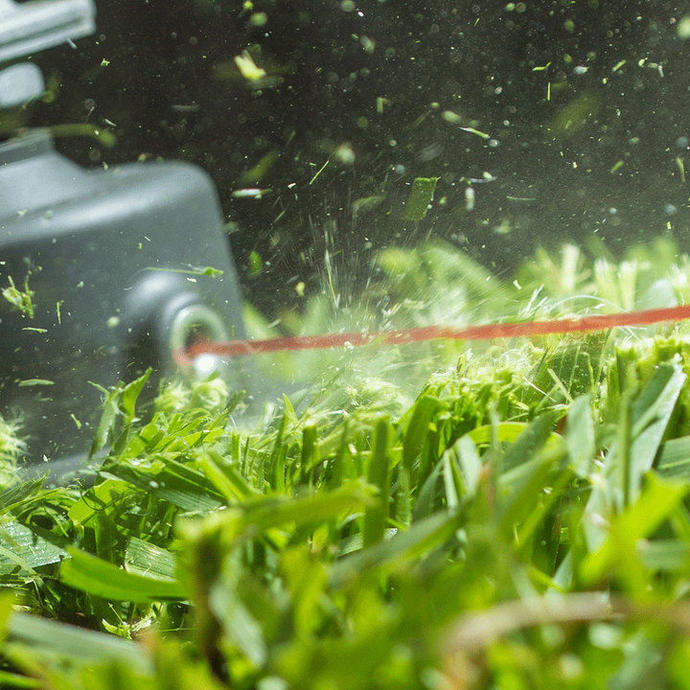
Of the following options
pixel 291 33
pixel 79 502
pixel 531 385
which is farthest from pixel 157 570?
pixel 291 33

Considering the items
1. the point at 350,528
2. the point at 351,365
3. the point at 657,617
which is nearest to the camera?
the point at 657,617

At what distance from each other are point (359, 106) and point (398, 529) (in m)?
0.32

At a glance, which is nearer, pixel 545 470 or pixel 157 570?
pixel 545 470

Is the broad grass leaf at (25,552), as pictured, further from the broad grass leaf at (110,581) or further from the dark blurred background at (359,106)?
the dark blurred background at (359,106)

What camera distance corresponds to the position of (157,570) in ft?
0.85

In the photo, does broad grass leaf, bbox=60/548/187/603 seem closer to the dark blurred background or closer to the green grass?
the green grass

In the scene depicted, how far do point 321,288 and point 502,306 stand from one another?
113mm

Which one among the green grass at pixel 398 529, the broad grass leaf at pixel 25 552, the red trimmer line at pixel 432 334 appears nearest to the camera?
the green grass at pixel 398 529

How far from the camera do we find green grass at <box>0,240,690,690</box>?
0.42ft

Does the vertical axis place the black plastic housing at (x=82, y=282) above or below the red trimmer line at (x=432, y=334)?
above

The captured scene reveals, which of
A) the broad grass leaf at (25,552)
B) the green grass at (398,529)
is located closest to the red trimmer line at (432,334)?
the green grass at (398,529)

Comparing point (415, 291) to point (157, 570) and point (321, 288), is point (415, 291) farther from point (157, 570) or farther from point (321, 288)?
point (157, 570)

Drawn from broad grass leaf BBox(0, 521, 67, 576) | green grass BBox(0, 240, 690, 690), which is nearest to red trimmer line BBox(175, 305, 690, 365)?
green grass BBox(0, 240, 690, 690)

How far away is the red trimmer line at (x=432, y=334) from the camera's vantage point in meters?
0.40
